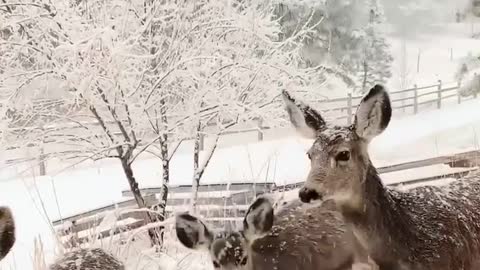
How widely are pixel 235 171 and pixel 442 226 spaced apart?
102cm

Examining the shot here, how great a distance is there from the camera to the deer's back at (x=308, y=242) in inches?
56.5

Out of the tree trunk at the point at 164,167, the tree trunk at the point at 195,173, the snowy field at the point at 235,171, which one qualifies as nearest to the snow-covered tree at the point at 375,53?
the snowy field at the point at 235,171

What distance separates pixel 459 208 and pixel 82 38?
4.99ft

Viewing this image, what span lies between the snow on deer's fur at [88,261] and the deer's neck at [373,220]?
59 centimetres

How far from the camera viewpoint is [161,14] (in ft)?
9.09

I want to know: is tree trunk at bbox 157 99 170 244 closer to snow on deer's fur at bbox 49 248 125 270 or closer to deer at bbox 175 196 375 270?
snow on deer's fur at bbox 49 248 125 270

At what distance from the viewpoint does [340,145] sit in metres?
1.26

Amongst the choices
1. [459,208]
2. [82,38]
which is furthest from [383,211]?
[82,38]

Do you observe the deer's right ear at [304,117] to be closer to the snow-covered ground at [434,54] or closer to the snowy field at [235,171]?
the snowy field at [235,171]

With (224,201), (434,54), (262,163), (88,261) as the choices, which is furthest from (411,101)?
(88,261)

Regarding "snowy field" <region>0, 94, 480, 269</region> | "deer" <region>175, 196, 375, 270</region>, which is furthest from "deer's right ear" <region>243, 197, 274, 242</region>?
"snowy field" <region>0, 94, 480, 269</region>

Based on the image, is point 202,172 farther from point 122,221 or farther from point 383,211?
point 383,211

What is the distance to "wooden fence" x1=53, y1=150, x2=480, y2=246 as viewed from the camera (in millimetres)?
1992

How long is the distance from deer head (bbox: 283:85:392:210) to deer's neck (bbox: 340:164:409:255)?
0.01m
